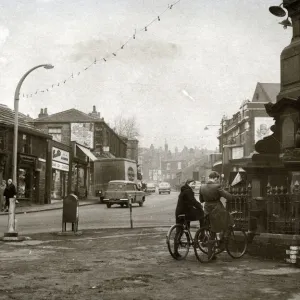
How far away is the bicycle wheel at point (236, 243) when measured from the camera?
10016mm

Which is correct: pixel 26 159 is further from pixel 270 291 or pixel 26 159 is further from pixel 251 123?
pixel 251 123

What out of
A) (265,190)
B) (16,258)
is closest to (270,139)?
(265,190)

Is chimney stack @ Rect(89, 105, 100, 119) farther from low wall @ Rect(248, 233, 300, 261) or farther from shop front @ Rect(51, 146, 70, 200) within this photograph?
low wall @ Rect(248, 233, 300, 261)

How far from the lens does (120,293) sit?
6.61m

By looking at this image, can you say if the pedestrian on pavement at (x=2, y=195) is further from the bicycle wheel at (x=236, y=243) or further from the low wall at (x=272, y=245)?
the low wall at (x=272, y=245)

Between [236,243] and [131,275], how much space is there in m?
3.08

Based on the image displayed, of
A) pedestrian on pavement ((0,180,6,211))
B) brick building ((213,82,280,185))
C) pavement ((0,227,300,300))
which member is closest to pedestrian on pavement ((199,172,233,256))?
pavement ((0,227,300,300))

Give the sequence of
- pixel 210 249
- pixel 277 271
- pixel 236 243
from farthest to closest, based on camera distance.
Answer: pixel 236 243, pixel 210 249, pixel 277 271

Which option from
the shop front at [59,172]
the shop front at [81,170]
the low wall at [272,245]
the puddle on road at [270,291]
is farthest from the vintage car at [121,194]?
the puddle on road at [270,291]

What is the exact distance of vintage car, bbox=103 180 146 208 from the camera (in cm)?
3491

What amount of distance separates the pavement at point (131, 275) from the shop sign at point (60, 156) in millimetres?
32253

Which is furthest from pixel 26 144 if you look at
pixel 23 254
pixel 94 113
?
pixel 94 113

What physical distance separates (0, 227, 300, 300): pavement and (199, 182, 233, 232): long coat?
71 cm

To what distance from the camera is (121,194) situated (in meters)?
35.1
